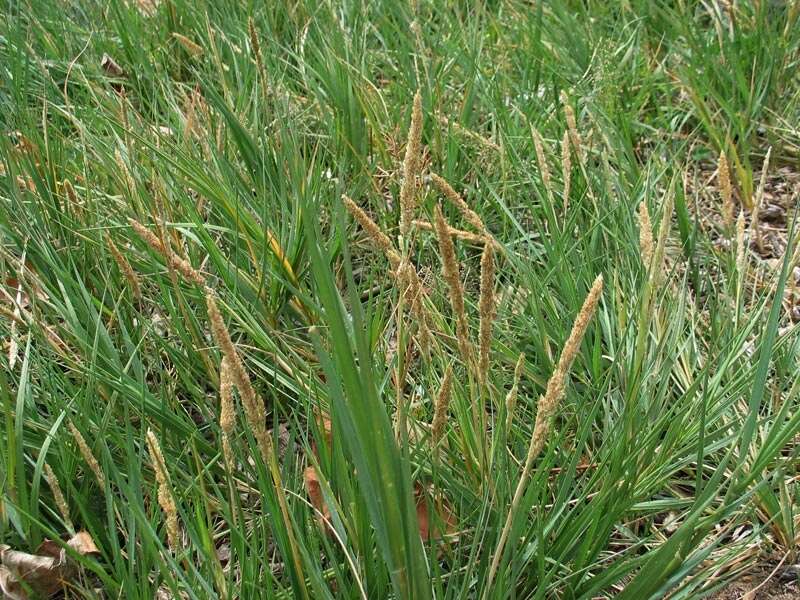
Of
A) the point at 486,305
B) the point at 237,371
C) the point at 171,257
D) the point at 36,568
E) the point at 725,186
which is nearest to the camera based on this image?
the point at 237,371

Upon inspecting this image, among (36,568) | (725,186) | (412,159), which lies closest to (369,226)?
(412,159)

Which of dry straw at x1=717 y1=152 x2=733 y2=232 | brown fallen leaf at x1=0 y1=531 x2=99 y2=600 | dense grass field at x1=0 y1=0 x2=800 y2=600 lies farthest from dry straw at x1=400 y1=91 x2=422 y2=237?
dry straw at x1=717 y1=152 x2=733 y2=232

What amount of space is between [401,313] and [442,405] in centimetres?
17

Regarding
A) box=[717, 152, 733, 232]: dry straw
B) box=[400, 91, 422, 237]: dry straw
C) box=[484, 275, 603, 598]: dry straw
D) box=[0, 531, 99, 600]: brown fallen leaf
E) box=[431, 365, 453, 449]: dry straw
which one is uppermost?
box=[400, 91, 422, 237]: dry straw

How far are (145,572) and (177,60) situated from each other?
6.83 ft

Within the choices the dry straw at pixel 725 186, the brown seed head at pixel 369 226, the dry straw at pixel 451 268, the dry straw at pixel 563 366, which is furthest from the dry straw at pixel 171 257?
the dry straw at pixel 725 186

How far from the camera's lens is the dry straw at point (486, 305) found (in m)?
0.89

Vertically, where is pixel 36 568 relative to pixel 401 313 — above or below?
below

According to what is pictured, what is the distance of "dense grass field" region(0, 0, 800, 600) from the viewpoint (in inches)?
41.6

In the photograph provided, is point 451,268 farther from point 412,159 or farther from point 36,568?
point 36,568

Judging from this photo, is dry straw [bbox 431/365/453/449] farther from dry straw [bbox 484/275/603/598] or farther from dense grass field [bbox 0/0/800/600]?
dry straw [bbox 484/275/603/598]

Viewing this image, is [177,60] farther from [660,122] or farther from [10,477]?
[10,477]

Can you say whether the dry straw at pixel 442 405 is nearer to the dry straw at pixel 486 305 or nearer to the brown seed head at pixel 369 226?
the dry straw at pixel 486 305

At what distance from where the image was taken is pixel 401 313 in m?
1.13
